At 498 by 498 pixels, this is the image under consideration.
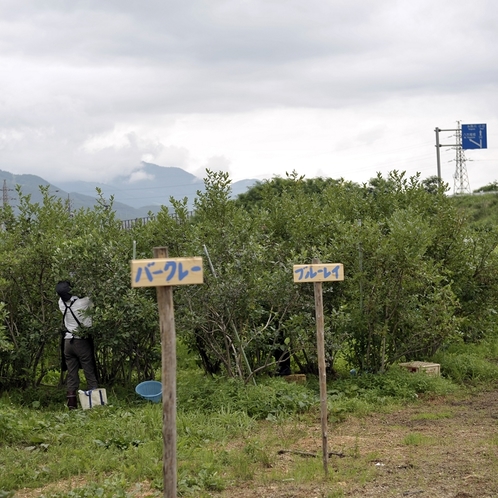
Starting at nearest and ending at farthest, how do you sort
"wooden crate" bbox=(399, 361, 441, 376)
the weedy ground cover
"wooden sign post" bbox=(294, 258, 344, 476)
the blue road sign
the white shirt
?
the weedy ground cover → "wooden sign post" bbox=(294, 258, 344, 476) → the white shirt → "wooden crate" bbox=(399, 361, 441, 376) → the blue road sign

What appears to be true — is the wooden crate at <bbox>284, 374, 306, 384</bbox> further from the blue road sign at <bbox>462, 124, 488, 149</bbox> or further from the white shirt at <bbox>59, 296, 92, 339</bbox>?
the blue road sign at <bbox>462, 124, 488, 149</bbox>

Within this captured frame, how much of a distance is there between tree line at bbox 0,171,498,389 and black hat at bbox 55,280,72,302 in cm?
12

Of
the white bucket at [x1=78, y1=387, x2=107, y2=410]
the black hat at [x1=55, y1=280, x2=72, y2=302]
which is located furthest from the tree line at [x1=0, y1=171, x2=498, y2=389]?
the white bucket at [x1=78, y1=387, x2=107, y2=410]

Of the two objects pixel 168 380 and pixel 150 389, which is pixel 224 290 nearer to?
pixel 150 389

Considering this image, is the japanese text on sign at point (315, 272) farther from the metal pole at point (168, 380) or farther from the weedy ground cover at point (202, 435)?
the metal pole at point (168, 380)

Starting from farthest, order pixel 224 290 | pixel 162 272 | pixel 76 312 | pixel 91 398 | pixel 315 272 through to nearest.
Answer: pixel 76 312 < pixel 91 398 < pixel 224 290 < pixel 315 272 < pixel 162 272

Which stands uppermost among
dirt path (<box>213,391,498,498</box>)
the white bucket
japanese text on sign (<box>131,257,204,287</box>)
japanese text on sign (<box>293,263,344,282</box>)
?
japanese text on sign (<box>131,257,204,287</box>)

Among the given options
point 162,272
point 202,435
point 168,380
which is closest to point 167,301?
point 162,272

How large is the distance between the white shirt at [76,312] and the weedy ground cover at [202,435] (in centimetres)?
109

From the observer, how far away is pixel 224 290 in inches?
368

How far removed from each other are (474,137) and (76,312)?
42302 millimetres

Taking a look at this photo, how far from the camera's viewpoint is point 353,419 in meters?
8.62

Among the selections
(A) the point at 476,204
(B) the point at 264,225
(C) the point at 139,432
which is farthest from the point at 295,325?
(A) the point at 476,204

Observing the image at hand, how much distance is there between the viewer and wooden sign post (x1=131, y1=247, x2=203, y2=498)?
15.1ft
